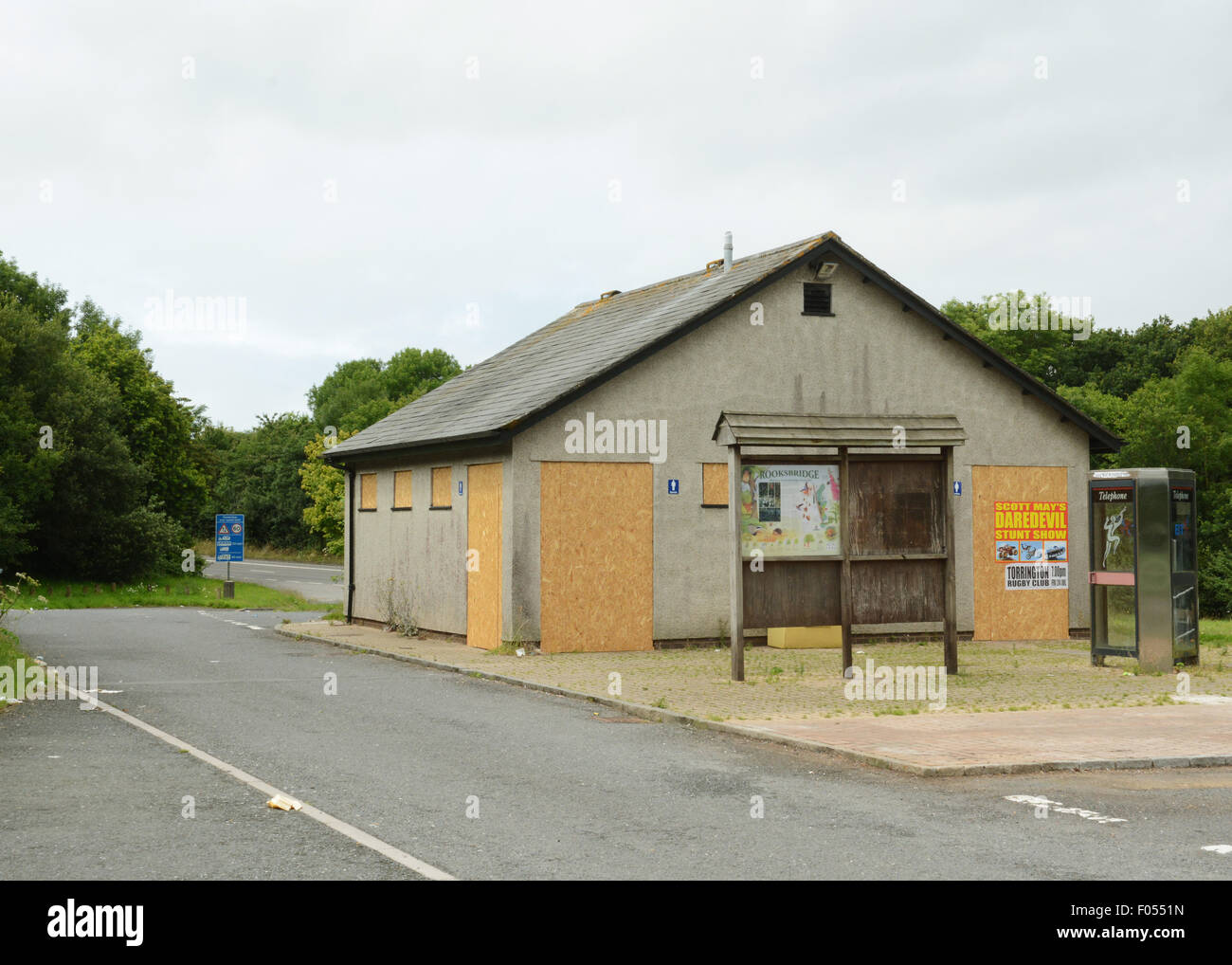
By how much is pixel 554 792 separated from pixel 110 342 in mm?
54985

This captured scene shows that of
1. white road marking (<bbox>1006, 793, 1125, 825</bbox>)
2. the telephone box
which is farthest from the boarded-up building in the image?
white road marking (<bbox>1006, 793, 1125, 825</bbox>)

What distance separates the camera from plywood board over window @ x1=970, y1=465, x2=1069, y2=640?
2262 cm

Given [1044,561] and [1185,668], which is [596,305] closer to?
[1044,561]

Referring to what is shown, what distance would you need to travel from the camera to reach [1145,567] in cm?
1691

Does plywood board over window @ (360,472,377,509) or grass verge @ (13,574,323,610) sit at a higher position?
plywood board over window @ (360,472,377,509)

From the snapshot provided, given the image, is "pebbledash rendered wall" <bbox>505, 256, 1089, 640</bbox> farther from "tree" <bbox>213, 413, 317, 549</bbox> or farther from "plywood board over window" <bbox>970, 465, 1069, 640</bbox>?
"tree" <bbox>213, 413, 317, 549</bbox>

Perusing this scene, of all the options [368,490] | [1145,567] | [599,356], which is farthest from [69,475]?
[1145,567]

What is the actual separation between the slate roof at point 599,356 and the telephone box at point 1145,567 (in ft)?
17.1

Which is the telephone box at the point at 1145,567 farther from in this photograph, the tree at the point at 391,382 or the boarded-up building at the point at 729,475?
the tree at the point at 391,382

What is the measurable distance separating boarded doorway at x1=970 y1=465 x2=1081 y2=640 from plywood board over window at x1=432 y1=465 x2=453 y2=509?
9161 mm

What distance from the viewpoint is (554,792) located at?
8805 millimetres

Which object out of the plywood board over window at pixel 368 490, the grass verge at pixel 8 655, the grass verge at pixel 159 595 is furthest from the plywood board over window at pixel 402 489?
the grass verge at pixel 159 595

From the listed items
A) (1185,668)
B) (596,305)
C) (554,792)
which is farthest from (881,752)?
(596,305)
